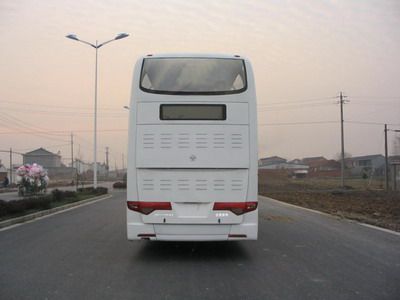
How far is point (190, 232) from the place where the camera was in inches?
320

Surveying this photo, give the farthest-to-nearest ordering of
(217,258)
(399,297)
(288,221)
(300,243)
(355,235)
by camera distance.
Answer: (288,221) < (355,235) < (300,243) < (217,258) < (399,297)

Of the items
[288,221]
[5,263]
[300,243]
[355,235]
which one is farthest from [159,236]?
[288,221]

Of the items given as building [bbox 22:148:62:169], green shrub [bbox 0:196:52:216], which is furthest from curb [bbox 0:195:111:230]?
building [bbox 22:148:62:169]

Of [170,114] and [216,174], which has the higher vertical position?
[170,114]

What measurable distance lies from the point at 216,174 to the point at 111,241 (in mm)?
3588

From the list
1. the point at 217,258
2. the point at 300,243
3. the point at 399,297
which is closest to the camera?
the point at 399,297

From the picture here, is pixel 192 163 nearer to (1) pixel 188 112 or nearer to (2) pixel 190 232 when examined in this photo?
(1) pixel 188 112

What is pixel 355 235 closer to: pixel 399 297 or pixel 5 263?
pixel 399 297

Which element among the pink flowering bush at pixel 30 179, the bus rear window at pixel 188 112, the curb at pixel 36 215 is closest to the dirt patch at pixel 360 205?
the bus rear window at pixel 188 112

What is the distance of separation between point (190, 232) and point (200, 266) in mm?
638

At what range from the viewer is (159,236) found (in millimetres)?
8164

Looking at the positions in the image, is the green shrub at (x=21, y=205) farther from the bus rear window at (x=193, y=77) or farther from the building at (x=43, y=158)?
the building at (x=43, y=158)

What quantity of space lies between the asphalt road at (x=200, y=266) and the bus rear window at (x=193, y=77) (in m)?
3.09

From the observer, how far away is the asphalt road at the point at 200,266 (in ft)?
20.0
